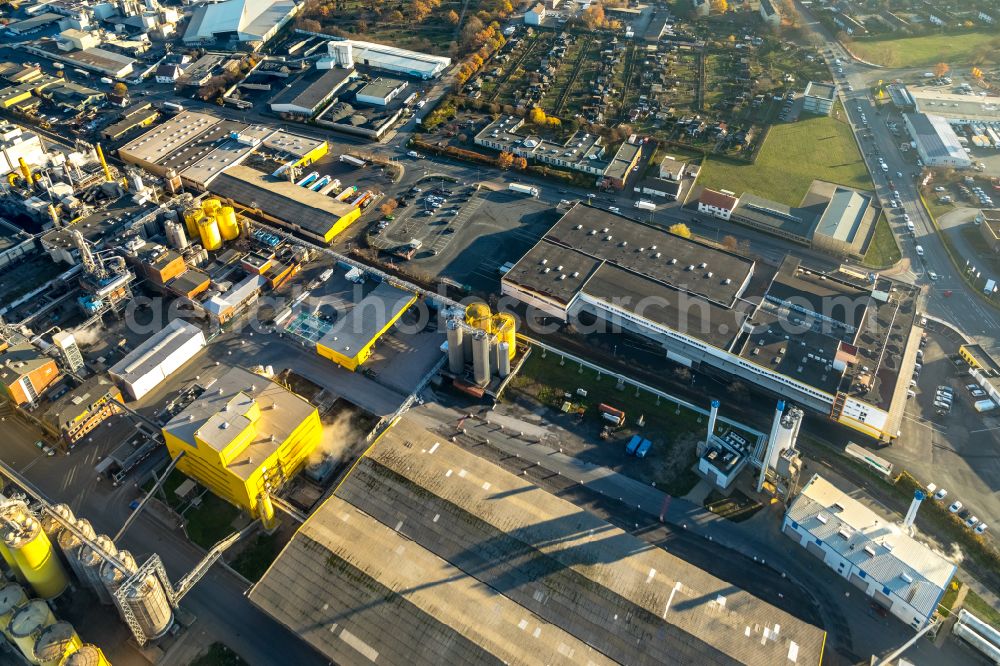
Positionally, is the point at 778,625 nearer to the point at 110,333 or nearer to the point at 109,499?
the point at 109,499

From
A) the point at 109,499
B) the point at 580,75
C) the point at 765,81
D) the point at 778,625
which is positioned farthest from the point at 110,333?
the point at 765,81

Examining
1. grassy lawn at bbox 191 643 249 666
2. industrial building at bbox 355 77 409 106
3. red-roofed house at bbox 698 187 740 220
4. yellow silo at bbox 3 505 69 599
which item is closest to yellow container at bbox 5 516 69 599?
yellow silo at bbox 3 505 69 599

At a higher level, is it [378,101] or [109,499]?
[378,101]

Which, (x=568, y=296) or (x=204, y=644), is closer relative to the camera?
(x=204, y=644)

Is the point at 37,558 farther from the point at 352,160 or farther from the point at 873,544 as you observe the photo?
the point at 352,160

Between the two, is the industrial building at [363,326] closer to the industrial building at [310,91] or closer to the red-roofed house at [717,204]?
the red-roofed house at [717,204]

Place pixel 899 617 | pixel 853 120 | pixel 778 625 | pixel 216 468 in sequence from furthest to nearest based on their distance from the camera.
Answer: pixel 853 120
pixel 216 468
pixel 899 617
pixel 778 625
